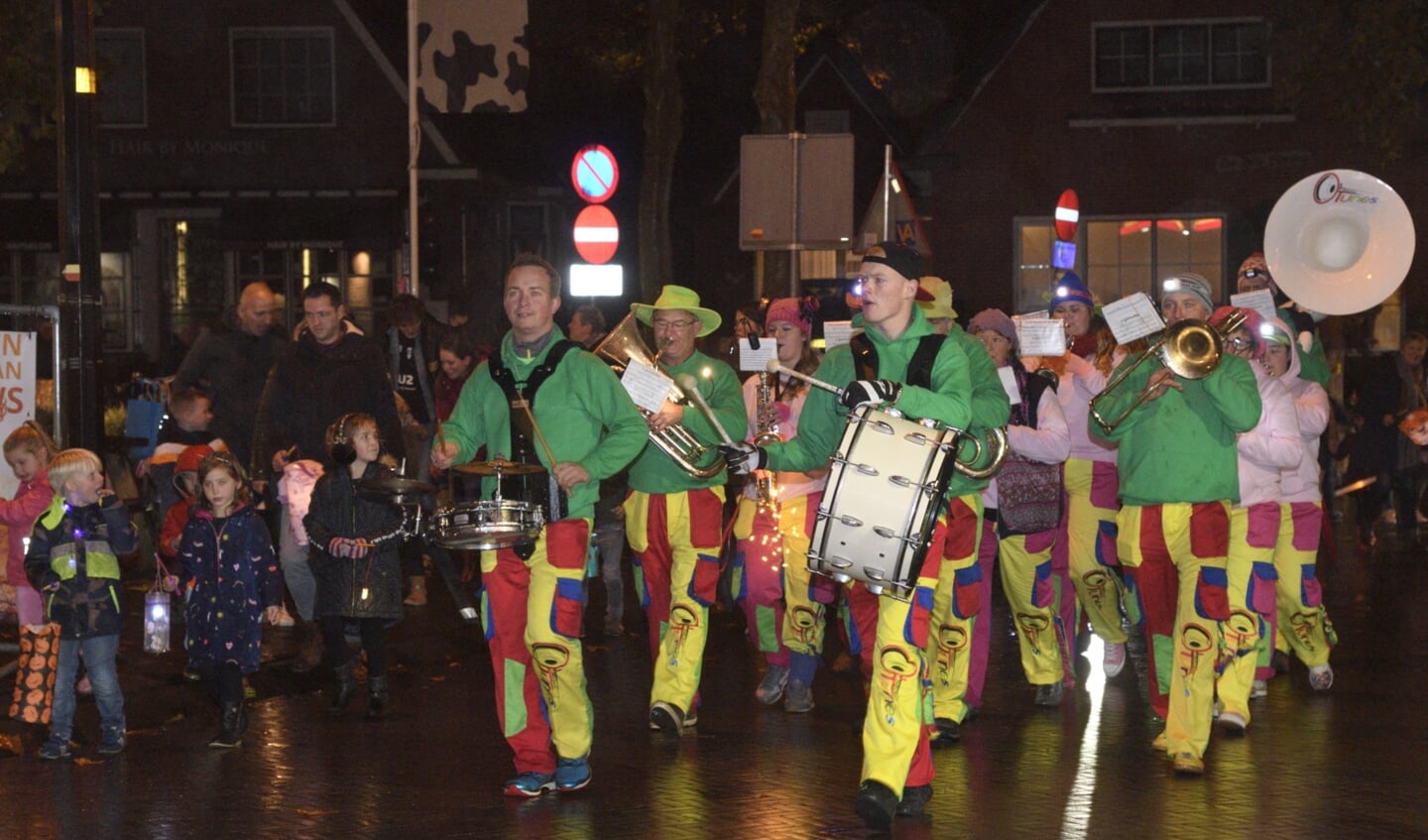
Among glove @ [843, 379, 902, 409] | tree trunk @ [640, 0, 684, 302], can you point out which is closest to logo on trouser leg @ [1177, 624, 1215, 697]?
glove @ [843, 379, 902, 409]

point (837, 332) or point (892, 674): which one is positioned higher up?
point (837, 332)

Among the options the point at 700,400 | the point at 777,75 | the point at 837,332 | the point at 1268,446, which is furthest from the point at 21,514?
the point at 777,75

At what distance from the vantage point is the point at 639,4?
103ft

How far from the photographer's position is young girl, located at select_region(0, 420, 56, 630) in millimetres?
9148

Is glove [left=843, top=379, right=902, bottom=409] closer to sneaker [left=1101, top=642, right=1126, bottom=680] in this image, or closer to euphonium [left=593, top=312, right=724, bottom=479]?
euphonium [left=593, top=312, right=724, bottom=479]

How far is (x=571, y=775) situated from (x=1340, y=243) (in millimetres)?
5370

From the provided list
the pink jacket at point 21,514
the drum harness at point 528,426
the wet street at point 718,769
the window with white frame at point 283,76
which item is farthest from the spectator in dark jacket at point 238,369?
the window with white frame at point 283,76

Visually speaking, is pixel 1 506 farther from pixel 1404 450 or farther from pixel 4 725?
pixel 1404 450

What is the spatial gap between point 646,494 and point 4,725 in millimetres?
3257

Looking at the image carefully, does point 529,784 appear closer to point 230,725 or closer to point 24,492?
point 230,725

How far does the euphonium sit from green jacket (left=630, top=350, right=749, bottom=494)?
270 mm

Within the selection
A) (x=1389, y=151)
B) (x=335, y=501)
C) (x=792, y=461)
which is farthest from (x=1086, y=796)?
(x=1389, y=151)

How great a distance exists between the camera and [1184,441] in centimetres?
813

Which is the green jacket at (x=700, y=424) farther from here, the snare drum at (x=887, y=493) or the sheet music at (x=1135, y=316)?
the sheet music at (x=1135, y=316)
